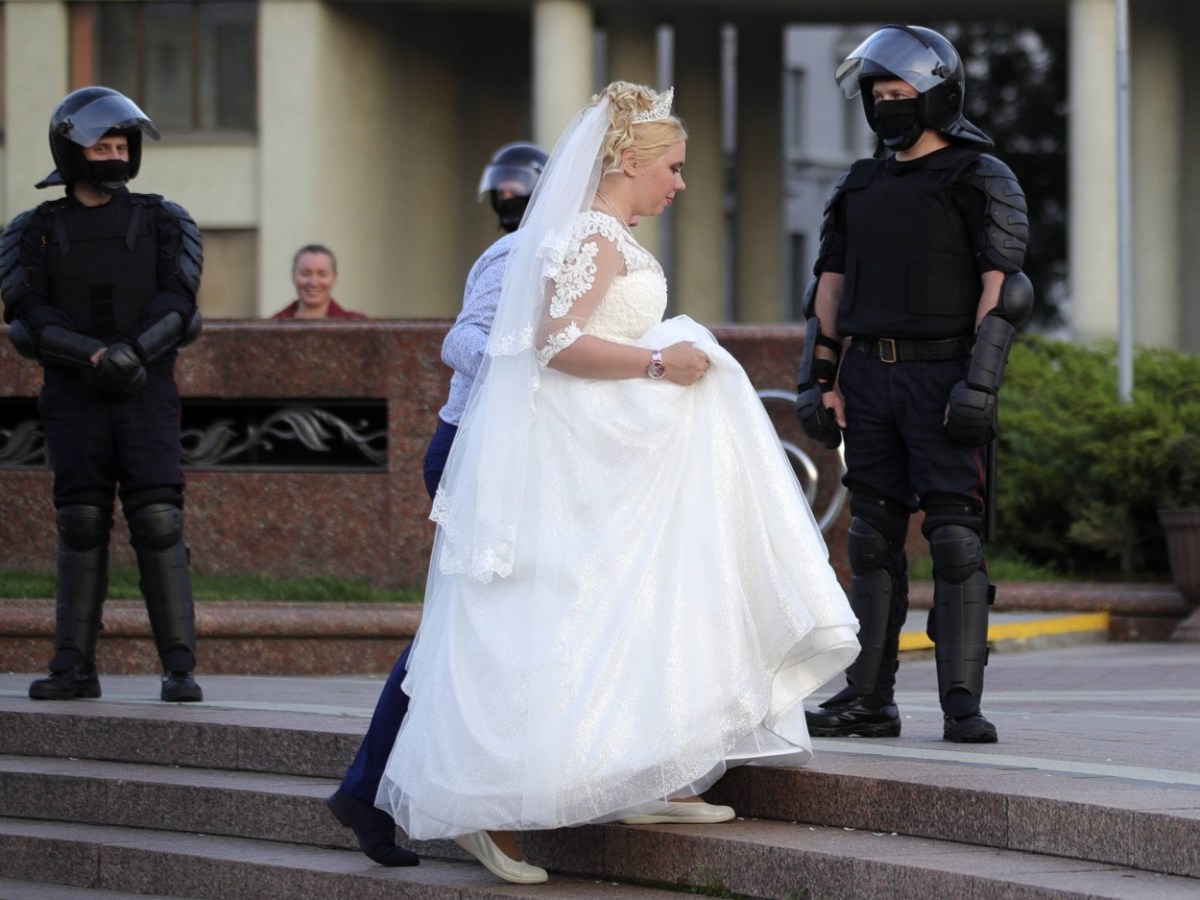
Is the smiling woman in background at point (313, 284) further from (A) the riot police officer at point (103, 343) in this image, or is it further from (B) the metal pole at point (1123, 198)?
(B) the metal pole at point (1123, 198)

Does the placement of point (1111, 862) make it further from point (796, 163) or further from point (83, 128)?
point (796, 163)

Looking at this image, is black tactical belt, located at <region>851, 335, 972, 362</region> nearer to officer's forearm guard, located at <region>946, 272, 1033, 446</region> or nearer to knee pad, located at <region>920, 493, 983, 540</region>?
officer's forearm guard, located at <region>946, 272, 1033, 446</region>

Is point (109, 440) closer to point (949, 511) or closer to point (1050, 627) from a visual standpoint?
point (949, 511)

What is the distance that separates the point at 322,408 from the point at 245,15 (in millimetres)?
24546

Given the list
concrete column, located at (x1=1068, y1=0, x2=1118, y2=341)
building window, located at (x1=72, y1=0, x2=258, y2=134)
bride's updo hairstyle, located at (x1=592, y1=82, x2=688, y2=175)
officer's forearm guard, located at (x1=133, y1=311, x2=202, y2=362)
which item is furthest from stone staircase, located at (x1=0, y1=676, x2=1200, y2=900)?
building window, located at (x1=72, y1=0, x2=258, y2=134)

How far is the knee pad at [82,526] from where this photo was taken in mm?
7738

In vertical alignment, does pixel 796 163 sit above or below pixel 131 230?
above

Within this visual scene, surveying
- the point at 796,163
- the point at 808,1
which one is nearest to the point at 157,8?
the point at 808,1

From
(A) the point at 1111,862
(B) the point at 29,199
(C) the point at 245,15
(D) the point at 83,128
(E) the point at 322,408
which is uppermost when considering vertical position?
(C) the point at 245,15

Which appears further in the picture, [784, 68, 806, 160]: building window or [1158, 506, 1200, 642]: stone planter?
[784, 68, 806, 160]: building window

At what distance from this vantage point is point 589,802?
5.26m

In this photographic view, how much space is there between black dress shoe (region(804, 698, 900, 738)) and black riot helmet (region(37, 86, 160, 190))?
2984 mm

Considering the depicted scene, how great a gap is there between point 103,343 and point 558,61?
84.3ft

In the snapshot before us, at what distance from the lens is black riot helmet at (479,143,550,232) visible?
8125 millimetres
